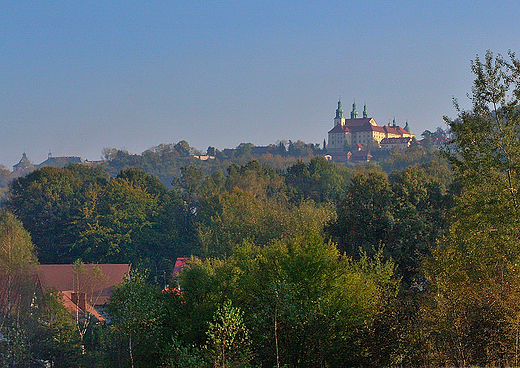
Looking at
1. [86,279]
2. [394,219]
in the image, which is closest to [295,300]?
[394,219]

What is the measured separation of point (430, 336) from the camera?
Answer: 46.2 feet

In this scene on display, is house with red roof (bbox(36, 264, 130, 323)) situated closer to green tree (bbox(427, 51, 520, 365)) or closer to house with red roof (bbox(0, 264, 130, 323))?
house with red roof (bbox(0, 264, 130, 323))

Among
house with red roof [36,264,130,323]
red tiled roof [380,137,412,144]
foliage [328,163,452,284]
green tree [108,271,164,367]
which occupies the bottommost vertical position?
house with red roof [36,264,130,323]

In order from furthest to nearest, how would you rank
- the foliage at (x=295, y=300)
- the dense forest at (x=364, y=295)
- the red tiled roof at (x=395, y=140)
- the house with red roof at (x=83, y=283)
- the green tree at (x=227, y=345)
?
the red tiled roof at (x=395, y=140) → the house with red roof at (x=83, y=283) → the foliage at (x=295, y=300) → the dense forest at (x=364, y=295) → the green tree at (x=227, y=345)

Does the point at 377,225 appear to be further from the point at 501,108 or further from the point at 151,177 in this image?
the point at 151,177

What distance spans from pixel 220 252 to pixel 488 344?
31161 millimetres

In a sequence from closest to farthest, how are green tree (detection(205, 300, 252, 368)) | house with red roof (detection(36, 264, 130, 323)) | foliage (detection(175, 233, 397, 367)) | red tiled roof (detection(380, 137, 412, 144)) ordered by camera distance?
green tree (detection(205, 300, 252, 368)) < foliage (detection(175, 233, 397, 367)) < house with red roof (detection(36, 264, 130, 323)) < red tiled roof (detection(380, 137, 412, 144))

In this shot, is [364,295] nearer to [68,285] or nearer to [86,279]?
[86,279]

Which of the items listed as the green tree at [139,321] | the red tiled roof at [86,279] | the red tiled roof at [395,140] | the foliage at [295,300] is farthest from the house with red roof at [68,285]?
the red tiled roof at [395,140]

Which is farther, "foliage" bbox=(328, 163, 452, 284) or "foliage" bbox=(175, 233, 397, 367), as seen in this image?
"foliage" bbox=(328, 163, 452, 284)

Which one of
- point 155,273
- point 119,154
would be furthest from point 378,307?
point 119,154

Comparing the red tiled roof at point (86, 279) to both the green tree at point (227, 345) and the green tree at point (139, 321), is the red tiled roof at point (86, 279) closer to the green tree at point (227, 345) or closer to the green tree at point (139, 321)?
the green tree at point (139, 321)

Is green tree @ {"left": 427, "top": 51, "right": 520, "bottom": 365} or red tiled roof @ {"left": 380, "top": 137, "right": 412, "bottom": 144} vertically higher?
red tiled roof @ {"left": 380, "top": 137, "right": 412, "bottom": 144}

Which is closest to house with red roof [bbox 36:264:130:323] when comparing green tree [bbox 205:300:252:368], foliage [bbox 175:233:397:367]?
foliage [bbox 175:233:397:367]
